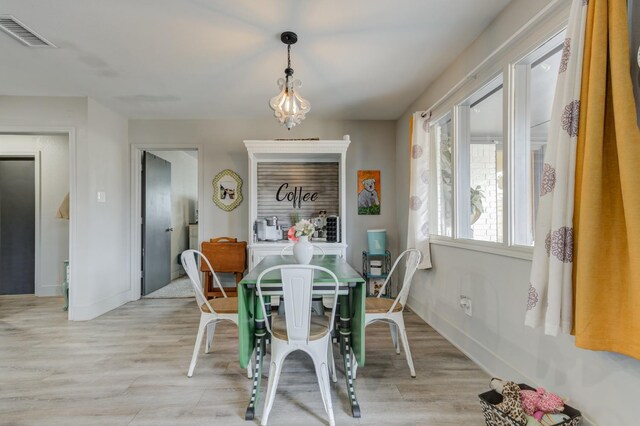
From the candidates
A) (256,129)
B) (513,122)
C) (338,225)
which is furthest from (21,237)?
(513,122)

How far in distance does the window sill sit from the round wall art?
2.75m

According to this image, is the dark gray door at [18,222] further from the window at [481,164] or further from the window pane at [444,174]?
the window at [481,164]

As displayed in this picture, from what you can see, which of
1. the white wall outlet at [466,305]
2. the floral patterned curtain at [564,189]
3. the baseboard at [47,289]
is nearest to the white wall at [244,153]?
the white wall outlet at [466,305]

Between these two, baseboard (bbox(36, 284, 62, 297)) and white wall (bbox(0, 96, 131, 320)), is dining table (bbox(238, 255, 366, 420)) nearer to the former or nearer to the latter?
white wall (bbox(0, 96, 131, 320))

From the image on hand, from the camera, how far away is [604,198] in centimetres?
130

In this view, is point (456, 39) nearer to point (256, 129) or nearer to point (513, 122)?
point (513, 122)

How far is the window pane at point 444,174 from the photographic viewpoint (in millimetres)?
3068

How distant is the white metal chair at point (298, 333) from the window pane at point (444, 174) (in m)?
1.83

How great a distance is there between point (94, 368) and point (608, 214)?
11.0ft

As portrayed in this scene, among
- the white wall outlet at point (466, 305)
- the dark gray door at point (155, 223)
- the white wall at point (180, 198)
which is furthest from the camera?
the white wall at point (180, 198)

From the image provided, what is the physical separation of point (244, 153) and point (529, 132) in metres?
3.44

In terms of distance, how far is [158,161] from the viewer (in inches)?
195

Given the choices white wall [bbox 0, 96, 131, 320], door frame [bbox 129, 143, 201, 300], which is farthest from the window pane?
white wall [bbox 0, 96, 131, 320]

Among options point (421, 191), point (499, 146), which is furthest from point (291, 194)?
point (499, 146)
